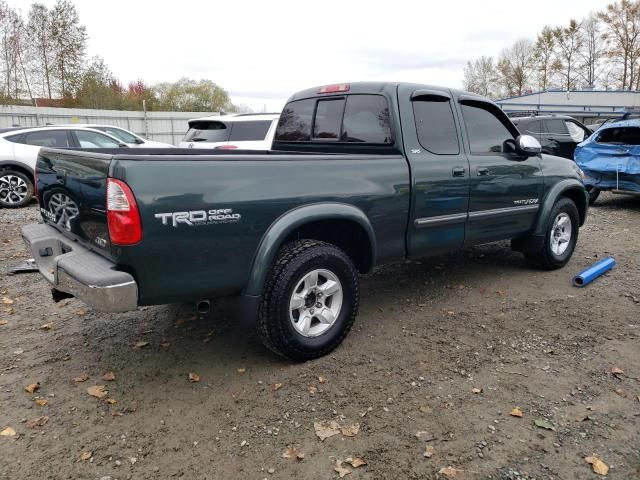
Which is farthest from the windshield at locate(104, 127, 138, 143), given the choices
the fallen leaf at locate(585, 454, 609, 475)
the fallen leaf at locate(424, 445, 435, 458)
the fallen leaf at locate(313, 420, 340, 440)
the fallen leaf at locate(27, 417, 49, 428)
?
the fallen leaf at locate(585, 454, 609, 475)

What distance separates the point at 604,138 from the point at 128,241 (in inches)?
392

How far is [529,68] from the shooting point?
169 feet

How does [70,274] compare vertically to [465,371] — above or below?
above

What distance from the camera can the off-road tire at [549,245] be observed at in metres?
5.28

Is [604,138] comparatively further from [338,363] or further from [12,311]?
[12,311]

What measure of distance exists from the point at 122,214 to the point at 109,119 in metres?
21.1

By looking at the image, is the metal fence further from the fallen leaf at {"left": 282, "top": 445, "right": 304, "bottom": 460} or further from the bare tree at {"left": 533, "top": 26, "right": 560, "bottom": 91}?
the bare tree at {"left": 533, "top": 26, "right": 560, "bottom": 91}

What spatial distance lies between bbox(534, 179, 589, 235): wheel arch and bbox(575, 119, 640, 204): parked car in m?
4.00

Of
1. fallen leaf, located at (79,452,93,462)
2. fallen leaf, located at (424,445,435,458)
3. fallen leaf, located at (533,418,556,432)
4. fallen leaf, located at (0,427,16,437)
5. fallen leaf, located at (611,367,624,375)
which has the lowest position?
fallen leaf, located at (533,418,556,432)

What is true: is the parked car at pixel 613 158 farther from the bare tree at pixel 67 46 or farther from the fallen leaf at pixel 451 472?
the bare tree at pixel 67 46

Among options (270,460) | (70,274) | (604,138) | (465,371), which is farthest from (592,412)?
(604,138)

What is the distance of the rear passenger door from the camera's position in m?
3.93

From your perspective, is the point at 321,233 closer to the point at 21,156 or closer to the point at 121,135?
the point at 21,156

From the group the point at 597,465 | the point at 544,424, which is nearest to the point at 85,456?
the point at 544,424
